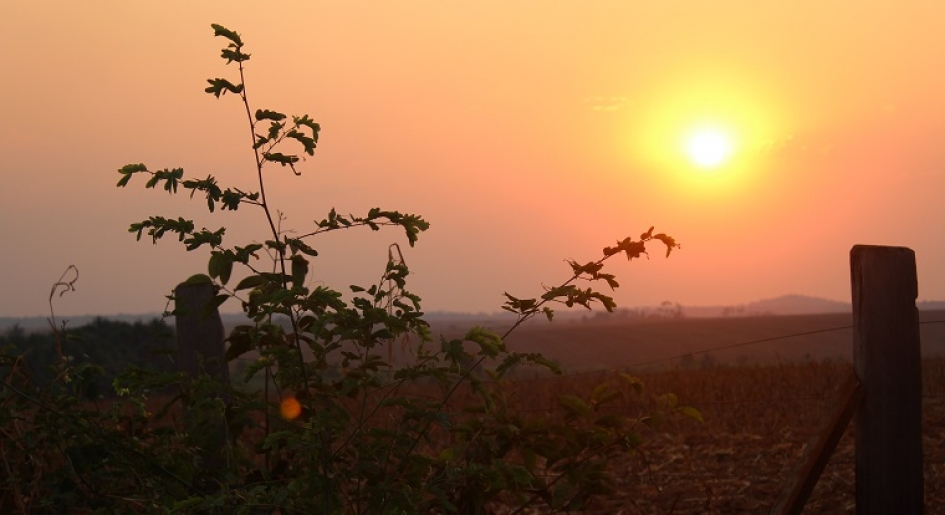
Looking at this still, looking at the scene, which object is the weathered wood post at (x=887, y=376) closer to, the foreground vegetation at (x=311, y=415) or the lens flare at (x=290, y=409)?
the foreground vegetation at (x=311, y=415)

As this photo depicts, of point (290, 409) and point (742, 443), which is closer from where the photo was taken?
point (290, 409)

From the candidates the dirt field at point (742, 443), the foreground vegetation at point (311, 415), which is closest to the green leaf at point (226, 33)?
the foreground vegetation at point (311, 415)

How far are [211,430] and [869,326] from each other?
3.02m

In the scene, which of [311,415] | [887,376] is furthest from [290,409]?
[887,376]

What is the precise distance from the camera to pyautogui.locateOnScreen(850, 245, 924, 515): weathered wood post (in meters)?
4.67

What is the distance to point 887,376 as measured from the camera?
4707 mm

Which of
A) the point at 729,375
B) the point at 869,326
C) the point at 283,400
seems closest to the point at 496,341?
the point at 283,400

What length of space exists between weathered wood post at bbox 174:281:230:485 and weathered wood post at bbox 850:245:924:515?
2927mm

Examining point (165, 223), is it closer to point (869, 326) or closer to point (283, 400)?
point (283, 400)

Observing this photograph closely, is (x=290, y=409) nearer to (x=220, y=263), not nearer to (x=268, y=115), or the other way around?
(x=220, y=263)

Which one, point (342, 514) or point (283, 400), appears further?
point (283, 400)

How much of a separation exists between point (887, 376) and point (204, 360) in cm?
335

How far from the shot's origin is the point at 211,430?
173 inches

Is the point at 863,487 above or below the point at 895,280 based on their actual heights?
below
